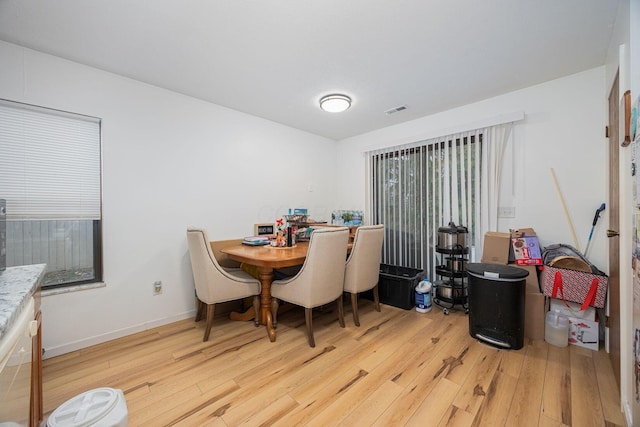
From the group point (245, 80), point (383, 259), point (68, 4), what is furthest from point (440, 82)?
point (68, 4)

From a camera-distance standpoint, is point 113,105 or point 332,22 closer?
point 332,22

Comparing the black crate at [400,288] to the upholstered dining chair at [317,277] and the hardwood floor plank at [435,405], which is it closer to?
the upholstered dining chair at [317,277]

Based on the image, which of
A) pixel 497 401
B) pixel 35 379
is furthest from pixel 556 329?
pixel 35 379

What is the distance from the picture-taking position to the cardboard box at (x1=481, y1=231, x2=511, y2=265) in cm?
246

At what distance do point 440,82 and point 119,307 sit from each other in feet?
11.9

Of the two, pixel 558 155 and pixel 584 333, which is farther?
pixel 558 155

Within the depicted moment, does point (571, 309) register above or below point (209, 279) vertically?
below

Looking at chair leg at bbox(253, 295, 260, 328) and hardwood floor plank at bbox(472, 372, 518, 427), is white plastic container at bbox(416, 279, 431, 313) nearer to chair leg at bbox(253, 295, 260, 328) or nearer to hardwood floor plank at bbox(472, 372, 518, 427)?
hardwood floor plank at bbox(472, 372, 518, 427)

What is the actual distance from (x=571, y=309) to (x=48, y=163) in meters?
4.36

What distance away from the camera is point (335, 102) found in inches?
106

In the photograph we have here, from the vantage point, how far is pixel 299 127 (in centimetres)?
374

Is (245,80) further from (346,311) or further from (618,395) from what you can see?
(618,395)

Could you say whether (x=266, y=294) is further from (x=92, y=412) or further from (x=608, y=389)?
(x=608, y=389)

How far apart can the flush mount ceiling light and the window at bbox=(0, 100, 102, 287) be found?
213cm
